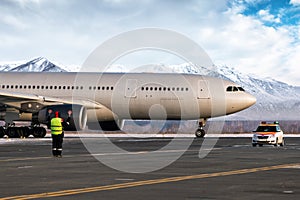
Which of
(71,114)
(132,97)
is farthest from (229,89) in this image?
(71,114)

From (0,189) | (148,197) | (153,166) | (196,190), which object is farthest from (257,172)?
(0,189)

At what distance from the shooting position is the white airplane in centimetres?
4362

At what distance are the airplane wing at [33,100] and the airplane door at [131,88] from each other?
2025 millimetres

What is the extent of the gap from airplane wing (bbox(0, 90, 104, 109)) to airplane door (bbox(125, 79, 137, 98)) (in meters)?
2.02

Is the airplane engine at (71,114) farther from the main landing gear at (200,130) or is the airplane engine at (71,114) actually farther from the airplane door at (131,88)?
the main landing gear at (200,130)

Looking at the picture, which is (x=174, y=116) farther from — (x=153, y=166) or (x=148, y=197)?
(x=148, y=197)

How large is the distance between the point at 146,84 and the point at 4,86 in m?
9.95

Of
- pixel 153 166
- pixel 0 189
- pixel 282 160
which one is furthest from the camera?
pixel 282 160

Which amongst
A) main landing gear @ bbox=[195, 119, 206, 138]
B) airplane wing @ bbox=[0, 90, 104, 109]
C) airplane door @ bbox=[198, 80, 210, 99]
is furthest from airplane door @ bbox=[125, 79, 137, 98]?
main landing gear @ bbox=[195, 119, 206, 138]

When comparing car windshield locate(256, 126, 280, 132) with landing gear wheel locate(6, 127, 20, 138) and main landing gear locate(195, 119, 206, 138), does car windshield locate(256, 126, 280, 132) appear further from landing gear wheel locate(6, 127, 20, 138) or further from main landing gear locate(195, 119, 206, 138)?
landing gear wheel locate(6, 127, 20, 138)

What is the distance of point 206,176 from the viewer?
15531 millimetres

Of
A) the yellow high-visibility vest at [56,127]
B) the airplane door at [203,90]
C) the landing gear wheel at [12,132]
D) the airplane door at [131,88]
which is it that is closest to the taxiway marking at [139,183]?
the yellow high-visibility vest at [56,127]

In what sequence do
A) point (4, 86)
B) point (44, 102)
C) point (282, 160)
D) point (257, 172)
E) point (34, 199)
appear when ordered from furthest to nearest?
point (4, 86) < point (44, 102) < point (282, 160) < point (257, 172) < point (34, 199)

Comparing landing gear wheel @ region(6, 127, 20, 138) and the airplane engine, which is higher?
the airplane engine
